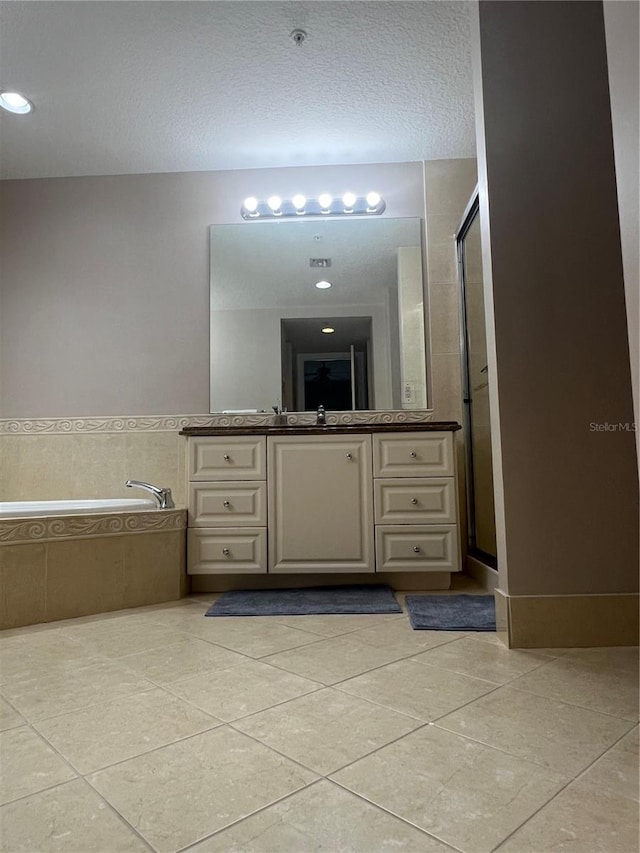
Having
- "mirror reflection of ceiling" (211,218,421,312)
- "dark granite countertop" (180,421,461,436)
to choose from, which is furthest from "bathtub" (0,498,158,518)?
"mirror reflection of ceiling" (211,218,421,312)

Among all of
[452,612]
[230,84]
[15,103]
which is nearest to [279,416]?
[452,612]

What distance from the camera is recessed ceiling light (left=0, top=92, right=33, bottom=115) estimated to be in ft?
8.24

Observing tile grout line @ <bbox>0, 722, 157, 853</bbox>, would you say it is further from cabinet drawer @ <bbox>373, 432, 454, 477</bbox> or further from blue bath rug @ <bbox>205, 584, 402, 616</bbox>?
cabinet drawer @ <bbox>373, 432, 454, 477</bbox>

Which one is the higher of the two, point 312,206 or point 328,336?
point 312,206

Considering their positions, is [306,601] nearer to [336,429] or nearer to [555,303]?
[336,429]

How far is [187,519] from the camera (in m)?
2.45

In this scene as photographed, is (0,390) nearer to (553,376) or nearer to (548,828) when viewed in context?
(553,376)

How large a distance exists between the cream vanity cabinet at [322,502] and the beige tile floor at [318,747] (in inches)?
28.9

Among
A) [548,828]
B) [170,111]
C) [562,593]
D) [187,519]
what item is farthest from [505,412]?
[170,111]

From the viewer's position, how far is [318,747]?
1006mm

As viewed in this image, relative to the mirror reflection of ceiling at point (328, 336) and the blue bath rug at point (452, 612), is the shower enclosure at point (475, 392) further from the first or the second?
the mirror reflection of ceiling at point (328, 336)

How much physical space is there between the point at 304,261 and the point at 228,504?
1521mm

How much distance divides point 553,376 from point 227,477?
1.45 metres

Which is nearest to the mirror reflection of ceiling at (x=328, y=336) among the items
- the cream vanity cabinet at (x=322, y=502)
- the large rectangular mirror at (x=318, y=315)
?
the large rectangular mirror at (x=318, y=315)
